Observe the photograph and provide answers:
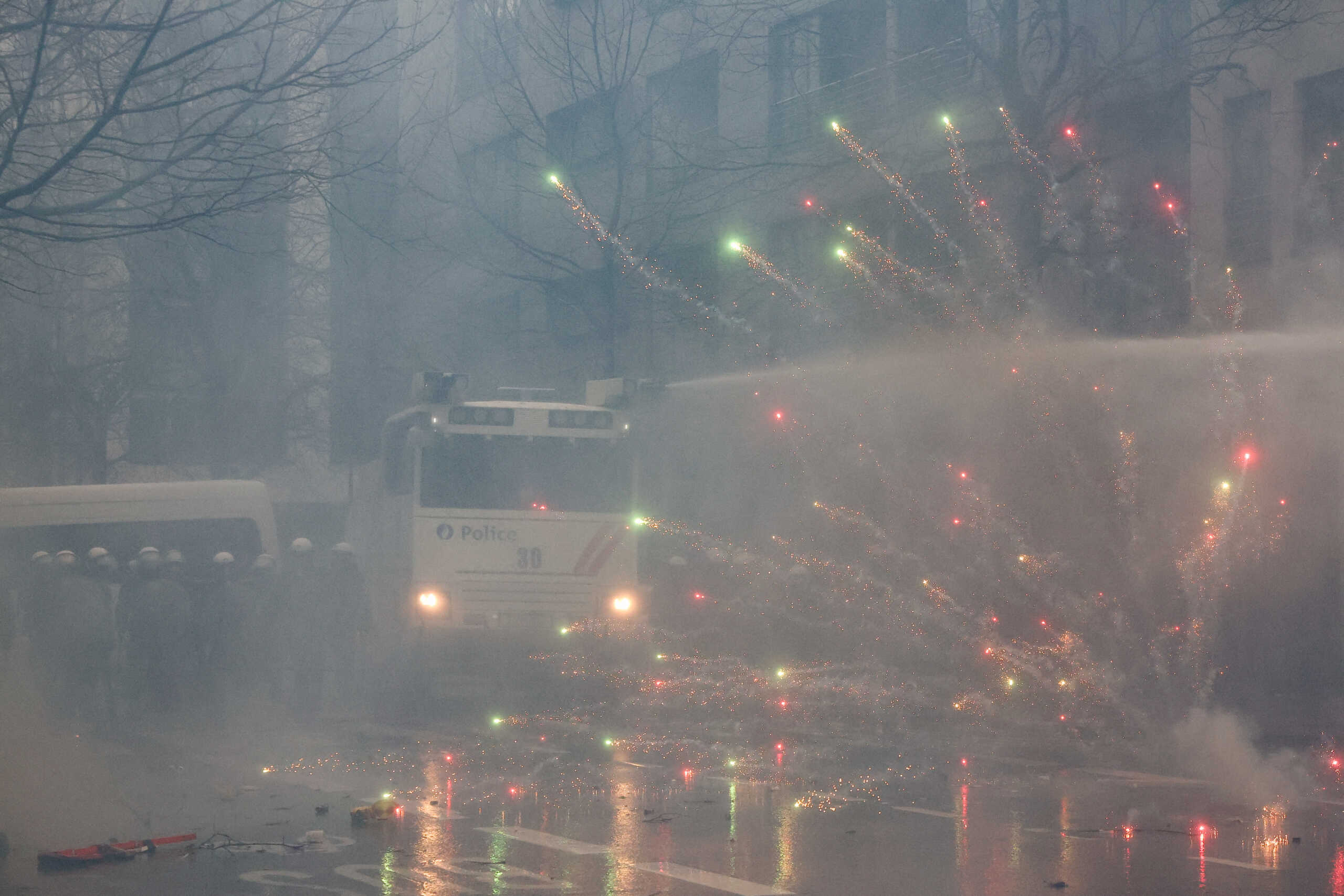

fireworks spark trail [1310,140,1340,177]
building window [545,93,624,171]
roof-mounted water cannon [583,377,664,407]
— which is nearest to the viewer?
roof-mounted water cannon [583,377,664,407]

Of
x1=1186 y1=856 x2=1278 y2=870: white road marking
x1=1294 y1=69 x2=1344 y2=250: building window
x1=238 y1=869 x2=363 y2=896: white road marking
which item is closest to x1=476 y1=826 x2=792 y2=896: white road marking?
x1=238 y1=869 x2=363 y2=896: white road marking

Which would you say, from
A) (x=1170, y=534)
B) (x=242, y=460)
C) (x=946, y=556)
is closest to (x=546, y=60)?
(x=946, y=556)

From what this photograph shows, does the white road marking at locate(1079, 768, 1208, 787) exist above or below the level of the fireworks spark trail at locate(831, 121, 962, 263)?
below

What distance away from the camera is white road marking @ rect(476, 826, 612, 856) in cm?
690

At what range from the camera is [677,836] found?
726 cm

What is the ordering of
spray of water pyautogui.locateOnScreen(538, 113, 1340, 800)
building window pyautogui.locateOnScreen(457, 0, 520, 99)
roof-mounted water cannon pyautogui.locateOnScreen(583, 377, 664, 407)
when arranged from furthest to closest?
1. building window pyautogui.locateOnScreen(457, 0, 520, 99)
2. roof-mounted water cannon pyautogui.locateOnScreen(583, 377, 664, 407)
3. spray of water pyautogui.locateOnScreen(538, 113, 1340, 800)

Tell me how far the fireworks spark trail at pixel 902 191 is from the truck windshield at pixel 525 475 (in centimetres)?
550

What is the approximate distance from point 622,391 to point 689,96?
10428 millimetres

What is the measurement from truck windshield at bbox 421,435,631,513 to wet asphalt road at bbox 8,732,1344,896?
482cm

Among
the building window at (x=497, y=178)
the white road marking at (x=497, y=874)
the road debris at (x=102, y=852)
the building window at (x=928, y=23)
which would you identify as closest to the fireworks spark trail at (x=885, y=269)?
the building window at (x=928, y=23)

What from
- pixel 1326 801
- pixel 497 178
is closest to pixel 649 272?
pixel 497 178

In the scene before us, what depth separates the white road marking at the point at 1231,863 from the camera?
21.4 feet

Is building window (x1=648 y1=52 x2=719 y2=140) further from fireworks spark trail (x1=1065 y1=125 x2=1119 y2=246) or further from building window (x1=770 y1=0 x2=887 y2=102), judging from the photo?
fireworks spark trail (x1=1065 y1=125 x2=1119 y2=246)

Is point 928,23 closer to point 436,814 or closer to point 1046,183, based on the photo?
point 1046,183
